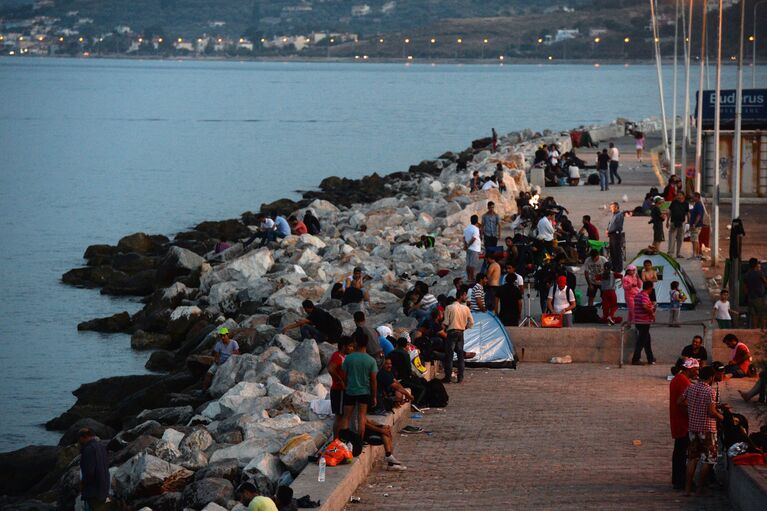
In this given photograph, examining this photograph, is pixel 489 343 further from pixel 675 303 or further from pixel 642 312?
pixel 675 303

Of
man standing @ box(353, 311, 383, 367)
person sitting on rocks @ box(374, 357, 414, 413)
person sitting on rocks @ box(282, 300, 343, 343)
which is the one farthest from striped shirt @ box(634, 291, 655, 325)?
person sitting on rocks @ box(374, 357, 414, 413)

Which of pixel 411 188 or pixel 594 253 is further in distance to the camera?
pixel 411 188

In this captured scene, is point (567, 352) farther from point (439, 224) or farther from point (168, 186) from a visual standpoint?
point (168, 186)

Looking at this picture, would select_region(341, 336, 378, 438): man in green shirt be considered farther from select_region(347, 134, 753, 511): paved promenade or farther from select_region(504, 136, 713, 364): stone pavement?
→ select_region(504, 136, 713, 364): stone pavement

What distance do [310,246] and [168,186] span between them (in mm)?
42629

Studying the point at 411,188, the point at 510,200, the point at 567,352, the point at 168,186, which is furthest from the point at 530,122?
the point at 567,352

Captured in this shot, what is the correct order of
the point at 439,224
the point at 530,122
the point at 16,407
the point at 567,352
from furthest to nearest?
the point at 530,122 < the point at 439,224 < the point at 16,407 < the point at 567,352

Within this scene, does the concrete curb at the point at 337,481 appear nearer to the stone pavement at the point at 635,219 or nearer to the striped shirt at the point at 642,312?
the striped shirt at the point at 642,312

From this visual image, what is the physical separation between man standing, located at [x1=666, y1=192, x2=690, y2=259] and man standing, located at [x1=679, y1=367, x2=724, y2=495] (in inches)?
542

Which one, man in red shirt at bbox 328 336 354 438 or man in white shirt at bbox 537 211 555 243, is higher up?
man in red shirt at bbox 328 336 354 438

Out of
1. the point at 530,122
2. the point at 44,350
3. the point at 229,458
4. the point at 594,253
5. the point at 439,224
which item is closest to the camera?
the point at 229,458

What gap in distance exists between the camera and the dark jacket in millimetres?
14008

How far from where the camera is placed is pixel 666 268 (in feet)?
78.4

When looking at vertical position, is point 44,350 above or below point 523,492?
below
